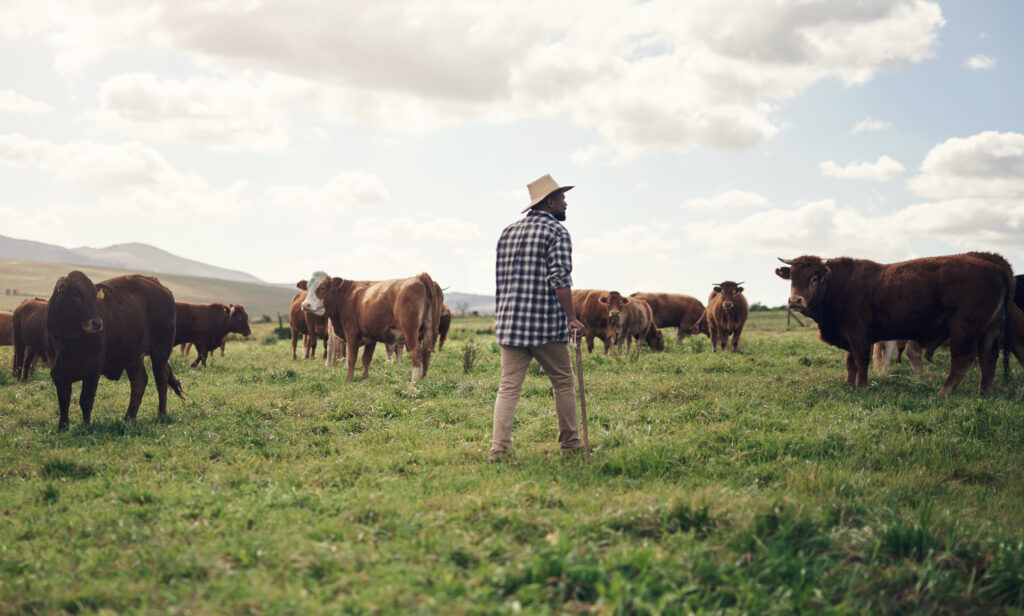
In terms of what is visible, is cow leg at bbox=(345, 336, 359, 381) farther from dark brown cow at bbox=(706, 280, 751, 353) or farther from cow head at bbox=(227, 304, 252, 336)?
dark brown cow at bbox=(706, 280, 751, 353)

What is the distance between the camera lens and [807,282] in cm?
1141

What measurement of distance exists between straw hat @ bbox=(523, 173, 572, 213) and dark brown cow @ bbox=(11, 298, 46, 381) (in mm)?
11740

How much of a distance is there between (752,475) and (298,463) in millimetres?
4364

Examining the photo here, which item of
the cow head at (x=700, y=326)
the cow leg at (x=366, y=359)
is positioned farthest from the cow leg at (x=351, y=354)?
the cow head at (x=700, y=326)

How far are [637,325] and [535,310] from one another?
47.2ft

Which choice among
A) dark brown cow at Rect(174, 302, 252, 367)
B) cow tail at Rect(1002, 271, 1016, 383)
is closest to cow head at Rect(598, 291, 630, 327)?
cow tail at Rect(1002, 271, 1016, 383)

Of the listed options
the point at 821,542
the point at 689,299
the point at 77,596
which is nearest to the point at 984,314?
the point at 821,542

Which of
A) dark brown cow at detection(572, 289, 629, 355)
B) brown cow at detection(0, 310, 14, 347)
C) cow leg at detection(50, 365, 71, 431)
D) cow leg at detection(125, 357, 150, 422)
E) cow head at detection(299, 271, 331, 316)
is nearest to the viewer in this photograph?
cow leg at detection(50, 365, 71, 431)

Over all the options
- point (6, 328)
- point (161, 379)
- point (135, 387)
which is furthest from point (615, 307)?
point (6, 328)

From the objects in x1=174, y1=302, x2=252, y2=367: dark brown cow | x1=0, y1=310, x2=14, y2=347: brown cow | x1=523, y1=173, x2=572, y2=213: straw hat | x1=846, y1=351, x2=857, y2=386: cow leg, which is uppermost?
x1=523, y1=173, x2=572, y2=213: straw hat

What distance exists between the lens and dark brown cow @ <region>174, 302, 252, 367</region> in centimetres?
1694

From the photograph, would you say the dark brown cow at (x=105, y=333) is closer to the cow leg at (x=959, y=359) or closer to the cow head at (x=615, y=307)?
the cow leg at (x=959, y=359)

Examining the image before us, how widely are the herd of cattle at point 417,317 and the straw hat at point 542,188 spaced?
5.70 meters

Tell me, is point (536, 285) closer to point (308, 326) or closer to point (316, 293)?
point (316, 293)
